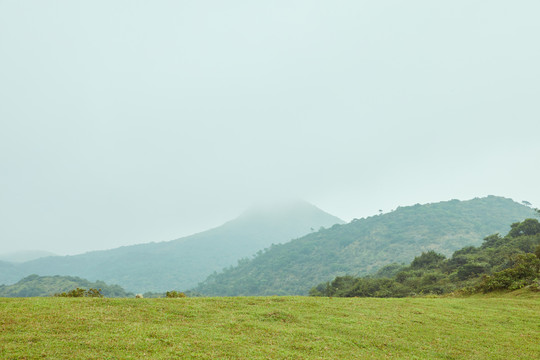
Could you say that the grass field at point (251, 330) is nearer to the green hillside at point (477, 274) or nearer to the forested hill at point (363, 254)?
the green hillside at point (477, 274)

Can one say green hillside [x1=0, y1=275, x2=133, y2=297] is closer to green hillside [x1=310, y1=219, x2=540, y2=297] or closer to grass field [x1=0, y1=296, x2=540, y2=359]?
green hillside [x1=310, y1=219, x2=540, y2=297]

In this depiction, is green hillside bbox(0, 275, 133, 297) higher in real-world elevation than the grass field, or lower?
lower

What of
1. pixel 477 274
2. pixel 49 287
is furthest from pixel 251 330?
pixel 49 287

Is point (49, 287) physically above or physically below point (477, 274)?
below

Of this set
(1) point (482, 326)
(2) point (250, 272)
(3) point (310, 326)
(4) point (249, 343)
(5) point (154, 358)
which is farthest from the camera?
(2) point (250, 272)

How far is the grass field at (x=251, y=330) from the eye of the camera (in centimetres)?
912

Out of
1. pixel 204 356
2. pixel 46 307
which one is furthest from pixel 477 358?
pixel 46 307

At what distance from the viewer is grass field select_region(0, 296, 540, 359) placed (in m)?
9.12

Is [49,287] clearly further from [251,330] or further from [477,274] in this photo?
[251,330]

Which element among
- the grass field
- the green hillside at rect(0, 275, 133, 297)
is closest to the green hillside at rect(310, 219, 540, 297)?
the grass field

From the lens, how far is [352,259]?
557 feet

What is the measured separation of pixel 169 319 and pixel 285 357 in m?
5.33

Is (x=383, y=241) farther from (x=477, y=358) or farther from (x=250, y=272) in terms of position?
(x=477, y=358)

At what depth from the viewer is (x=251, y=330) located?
11.7 meters
